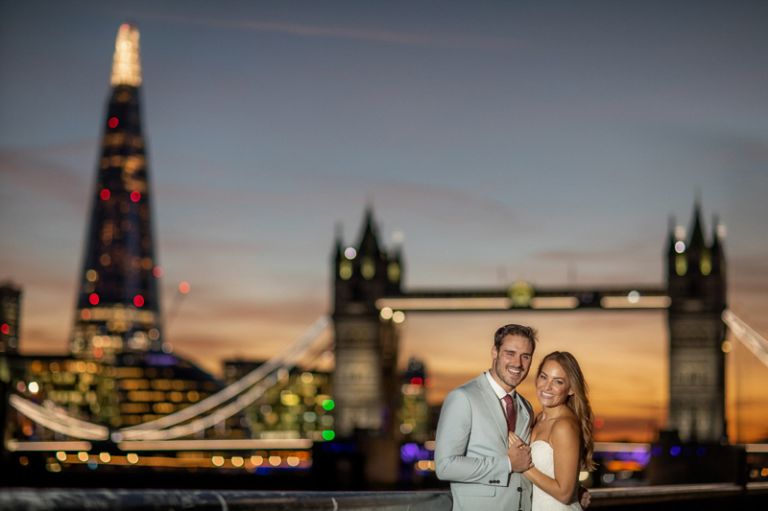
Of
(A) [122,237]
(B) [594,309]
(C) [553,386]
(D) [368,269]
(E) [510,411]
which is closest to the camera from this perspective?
(C) [553,386]

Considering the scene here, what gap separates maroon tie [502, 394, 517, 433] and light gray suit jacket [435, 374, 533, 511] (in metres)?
0.06

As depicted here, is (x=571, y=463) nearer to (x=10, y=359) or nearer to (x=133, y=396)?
(x=10, y=359)

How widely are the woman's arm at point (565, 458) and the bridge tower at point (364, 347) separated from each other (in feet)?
223

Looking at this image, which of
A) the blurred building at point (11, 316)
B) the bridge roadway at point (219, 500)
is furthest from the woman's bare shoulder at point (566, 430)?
the blurred building at point (11, 316)

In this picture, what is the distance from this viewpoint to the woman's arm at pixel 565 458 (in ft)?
20.0

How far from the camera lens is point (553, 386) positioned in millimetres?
6211

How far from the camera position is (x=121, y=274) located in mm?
178500

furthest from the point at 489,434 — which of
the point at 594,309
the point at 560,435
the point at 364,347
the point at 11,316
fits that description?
the point at 11,316

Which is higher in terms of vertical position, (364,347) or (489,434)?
(364,347)

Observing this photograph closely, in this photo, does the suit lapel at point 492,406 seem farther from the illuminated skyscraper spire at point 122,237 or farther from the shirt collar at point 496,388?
the illuminated skyscraper spire at point 122,237

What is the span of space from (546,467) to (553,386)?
0.35 meters

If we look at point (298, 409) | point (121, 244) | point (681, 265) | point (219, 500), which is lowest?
point (298, 409)

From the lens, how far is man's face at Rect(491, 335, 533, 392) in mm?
6129

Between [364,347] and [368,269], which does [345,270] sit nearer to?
[368,269]
